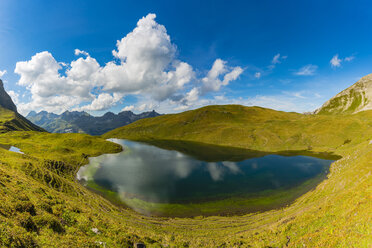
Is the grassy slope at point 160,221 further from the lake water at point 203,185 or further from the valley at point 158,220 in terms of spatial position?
the lake water at point 203,185

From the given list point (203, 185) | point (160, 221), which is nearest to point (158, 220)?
point (160, 221)

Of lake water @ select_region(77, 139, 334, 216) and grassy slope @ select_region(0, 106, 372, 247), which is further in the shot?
lake water @ select_region(77, 139, 334, 216)

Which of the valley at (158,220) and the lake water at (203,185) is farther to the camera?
the lake water at (203,185)

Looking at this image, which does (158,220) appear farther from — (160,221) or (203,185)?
(203,185)

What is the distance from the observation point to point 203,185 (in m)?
49.6

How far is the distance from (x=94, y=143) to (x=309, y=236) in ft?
421

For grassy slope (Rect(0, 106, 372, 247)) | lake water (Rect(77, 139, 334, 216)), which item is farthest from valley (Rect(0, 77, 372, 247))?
lake water (Rect(77, 139, 334, 216))

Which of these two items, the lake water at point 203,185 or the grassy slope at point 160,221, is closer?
the grassy slope at point 160,221

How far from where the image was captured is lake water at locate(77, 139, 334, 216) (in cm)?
3808

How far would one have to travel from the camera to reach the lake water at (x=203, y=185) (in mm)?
38084

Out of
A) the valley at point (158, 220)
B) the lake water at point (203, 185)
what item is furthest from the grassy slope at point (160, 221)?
the lake water at point (203, 185)

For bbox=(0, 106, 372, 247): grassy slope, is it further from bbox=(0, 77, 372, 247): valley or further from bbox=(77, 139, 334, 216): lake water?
bbox=(77, 139, 334, 216): lake water

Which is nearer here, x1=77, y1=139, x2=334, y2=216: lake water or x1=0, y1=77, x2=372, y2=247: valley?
x1=0, y1=77, x2=372, y2=247: valley

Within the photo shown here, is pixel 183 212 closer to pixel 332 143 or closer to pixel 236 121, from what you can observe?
pixel 332 143
